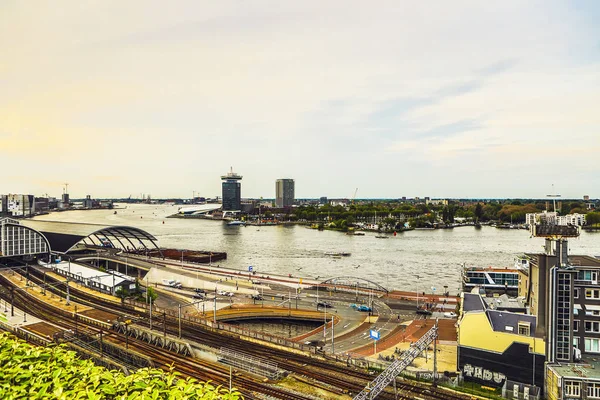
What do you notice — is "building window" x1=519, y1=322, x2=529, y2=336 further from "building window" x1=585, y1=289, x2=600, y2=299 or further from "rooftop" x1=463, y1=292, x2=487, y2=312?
"building window" x1=585, y1=289, x2=600, y2=299

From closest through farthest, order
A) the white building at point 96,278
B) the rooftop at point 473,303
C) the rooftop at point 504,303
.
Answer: the rooftop at point 473,303, the rooftop at point 504,303, the white building at point 96,278

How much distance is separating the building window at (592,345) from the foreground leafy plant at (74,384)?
24.1m

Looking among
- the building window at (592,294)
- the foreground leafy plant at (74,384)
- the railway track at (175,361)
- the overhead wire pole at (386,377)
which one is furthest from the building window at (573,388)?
the foreground leafy plant at (74,384)

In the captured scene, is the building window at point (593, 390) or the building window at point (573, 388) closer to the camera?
the building window at point (593, 390)

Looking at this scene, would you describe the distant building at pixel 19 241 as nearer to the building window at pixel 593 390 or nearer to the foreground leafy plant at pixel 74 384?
the foreground leafy plant at pixel 74 384

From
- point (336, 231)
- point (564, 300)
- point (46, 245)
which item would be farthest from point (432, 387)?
point (336, 231)

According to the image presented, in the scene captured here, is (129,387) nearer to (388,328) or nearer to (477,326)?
(477,326)

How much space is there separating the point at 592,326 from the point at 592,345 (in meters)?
1.05

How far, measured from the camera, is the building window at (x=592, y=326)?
23781 millimetres

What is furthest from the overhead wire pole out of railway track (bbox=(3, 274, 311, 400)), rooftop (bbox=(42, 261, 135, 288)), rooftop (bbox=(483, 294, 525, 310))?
rooftop (bbox=(42, 261, 135, 288))

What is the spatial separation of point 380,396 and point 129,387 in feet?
57.0

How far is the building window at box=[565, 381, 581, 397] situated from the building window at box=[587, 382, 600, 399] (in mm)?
418

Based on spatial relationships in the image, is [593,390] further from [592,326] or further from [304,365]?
[304,365]

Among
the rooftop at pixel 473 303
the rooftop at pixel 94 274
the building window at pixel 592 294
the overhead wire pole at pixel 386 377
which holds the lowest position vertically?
the overhead wire pole at pixel 386 377
